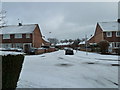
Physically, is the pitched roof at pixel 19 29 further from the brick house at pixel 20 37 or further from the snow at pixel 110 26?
the snow at pixel 110 26

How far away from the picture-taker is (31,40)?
4266cm

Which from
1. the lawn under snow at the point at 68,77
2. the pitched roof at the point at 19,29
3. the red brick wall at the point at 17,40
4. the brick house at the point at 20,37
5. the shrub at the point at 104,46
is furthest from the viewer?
the pitched roof at the point at 19,29

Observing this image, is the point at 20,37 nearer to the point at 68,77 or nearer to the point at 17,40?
the point at 17,40

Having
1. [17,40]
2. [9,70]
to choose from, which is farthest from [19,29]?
[9,70]

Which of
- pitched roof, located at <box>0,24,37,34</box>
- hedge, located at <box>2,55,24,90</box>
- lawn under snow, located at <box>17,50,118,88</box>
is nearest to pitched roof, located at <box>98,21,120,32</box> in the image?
A: pitched roof, located at <box>0,24,37,34</box>

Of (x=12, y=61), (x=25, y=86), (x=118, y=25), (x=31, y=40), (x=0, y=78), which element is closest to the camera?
(x=0, y=78)

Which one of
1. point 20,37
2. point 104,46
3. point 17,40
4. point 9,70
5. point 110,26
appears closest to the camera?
point 9,70

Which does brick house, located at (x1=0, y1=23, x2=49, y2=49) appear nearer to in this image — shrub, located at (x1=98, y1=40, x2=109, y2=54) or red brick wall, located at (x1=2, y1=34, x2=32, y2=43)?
red brick wall, located at (x1=2, y1=34, x2=32, y2=43)

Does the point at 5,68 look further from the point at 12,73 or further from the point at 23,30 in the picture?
the point at 23,30

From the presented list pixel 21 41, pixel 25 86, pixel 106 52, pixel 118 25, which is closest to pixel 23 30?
pixel 21 41

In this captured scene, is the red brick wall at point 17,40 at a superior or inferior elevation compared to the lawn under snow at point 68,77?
superior

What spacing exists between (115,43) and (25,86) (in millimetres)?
39888

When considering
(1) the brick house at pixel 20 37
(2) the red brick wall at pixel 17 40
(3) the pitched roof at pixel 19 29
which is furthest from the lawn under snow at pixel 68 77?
(3) the pitched roof at pixel 19 29

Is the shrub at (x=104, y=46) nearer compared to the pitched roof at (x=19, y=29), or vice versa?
the shrub at (x=104, y=46)
